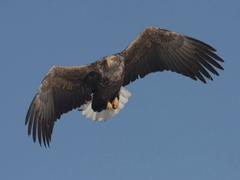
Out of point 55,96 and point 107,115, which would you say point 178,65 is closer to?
point 107,115

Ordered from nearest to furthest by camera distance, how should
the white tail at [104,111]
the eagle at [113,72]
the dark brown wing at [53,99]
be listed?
the eagle at [113,72] < the dark brown wing at [53,99] < the white tail at [104,111]

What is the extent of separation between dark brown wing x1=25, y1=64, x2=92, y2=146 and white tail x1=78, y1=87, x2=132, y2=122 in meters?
0.53

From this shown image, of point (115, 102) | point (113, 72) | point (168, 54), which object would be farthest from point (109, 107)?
point (168, 54)

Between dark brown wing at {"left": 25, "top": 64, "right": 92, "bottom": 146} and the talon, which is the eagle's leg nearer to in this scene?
the talon

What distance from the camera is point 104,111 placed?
966cm

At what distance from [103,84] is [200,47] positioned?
2.29 meters

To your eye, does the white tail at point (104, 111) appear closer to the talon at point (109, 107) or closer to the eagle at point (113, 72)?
the eagle at point (113, 72)

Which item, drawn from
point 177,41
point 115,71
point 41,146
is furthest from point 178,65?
point 41,146

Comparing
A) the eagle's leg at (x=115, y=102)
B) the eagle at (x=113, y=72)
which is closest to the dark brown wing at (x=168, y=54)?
the eagle at (x=113, y=72)

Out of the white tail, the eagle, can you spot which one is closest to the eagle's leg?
the eagle

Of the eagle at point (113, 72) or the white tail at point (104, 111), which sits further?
the white tail at point (104, 111)

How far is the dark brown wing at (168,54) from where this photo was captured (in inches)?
325

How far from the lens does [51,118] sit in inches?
353

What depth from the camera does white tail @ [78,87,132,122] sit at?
9563 millimetres
